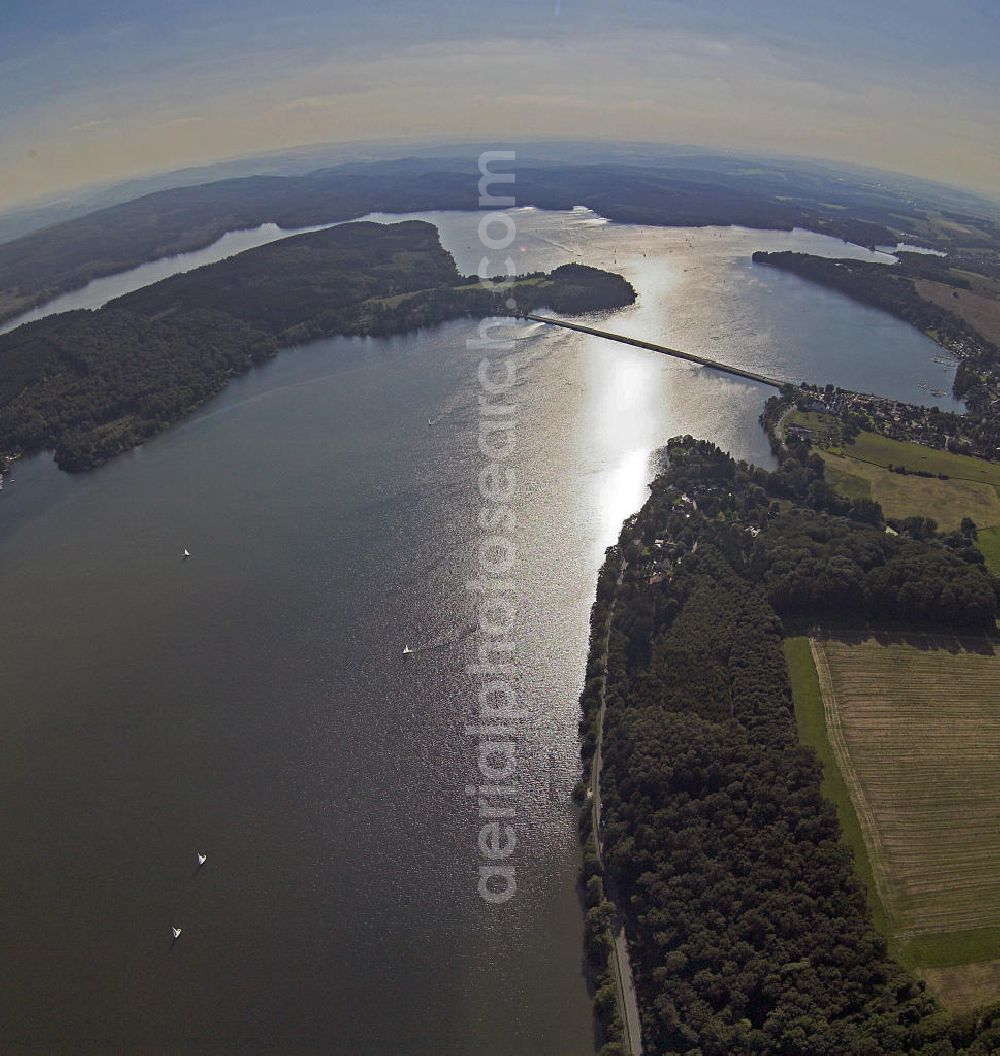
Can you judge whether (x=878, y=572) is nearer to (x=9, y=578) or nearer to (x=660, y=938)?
(x=660, y=938)

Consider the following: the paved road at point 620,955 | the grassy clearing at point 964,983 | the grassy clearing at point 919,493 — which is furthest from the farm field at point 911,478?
the paved road at point 620,955

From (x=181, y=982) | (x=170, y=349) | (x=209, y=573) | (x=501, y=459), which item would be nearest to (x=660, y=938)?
(x=181, y=982)

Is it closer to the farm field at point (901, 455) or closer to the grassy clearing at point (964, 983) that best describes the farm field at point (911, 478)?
the farm field at point (901, 455)

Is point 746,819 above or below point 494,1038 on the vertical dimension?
above

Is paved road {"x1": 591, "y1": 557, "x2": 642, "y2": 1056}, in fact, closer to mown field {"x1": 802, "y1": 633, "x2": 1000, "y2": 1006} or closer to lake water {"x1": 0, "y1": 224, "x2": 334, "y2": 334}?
mown field {"x1": 802, "y1": 633, "x2": 1000, "y2": 1006}

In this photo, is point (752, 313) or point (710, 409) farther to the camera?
point (752, 313)

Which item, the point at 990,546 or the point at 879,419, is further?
the point at 879,419

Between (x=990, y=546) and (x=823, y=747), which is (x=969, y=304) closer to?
(x=990, y=546)

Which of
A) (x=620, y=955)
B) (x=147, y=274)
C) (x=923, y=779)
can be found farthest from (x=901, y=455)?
(x=147, y=274)
